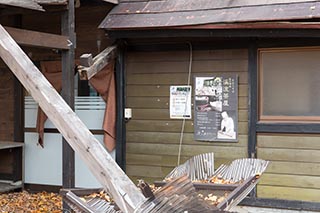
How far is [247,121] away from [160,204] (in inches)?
148

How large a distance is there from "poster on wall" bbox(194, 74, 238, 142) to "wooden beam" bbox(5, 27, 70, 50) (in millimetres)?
1754

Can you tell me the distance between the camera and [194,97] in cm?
587

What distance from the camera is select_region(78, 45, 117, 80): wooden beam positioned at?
5258 millimetres

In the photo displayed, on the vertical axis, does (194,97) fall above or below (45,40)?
below

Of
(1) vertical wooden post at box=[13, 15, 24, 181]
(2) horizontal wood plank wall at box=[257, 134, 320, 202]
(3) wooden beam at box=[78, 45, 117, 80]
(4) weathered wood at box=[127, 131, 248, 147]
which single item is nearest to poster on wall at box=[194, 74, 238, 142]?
(4) weathered wood at box=[127, 131, 248, 147]

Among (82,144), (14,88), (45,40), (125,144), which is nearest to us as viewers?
(82,144)

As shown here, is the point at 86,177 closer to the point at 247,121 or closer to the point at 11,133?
the point at 11,133

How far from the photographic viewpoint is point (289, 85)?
5.39 metres

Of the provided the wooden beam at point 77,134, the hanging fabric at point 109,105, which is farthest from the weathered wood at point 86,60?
the wooden beam at point 77,134

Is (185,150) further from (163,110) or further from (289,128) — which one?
(289,128)

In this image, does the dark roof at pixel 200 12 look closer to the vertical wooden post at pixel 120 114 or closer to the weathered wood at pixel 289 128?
the vertical wooden post at pixel 120 114

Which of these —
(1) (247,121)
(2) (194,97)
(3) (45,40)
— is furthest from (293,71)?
(3) (45,40)

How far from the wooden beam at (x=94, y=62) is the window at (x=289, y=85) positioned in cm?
194

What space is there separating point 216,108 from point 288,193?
4.40 ft
